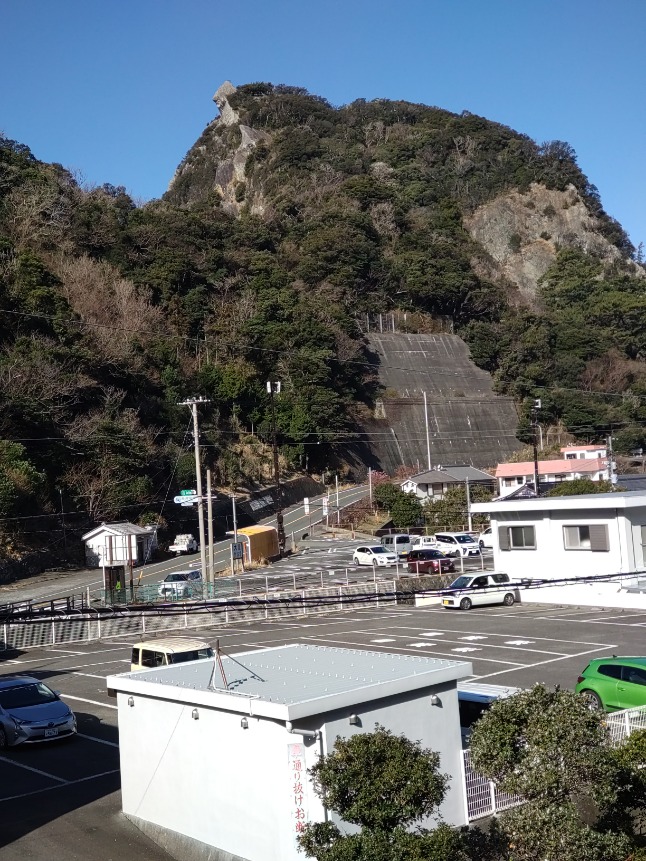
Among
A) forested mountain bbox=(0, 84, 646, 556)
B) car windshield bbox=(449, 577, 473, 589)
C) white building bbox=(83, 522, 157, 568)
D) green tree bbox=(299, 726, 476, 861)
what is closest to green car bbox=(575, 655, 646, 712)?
green tree bbox=(299, 726, 476, 861)

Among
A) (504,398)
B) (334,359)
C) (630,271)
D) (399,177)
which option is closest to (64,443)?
(334,359)

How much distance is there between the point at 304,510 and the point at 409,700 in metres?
55.1

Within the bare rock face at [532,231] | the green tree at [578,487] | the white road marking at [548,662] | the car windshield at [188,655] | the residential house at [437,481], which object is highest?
the bare rock face at [532,231]

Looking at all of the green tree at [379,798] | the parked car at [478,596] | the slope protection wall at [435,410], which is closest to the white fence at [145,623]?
the parked car at [478,596]

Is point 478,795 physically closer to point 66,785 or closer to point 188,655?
point 66,785

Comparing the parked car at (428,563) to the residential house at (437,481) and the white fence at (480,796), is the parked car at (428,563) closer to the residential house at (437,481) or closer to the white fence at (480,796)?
the residential house at (437,481)

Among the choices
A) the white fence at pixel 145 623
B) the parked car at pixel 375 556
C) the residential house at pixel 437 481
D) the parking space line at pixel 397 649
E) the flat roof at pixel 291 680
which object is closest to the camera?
the flat roof at pixel 291 680

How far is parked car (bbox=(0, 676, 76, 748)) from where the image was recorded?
15055 mm

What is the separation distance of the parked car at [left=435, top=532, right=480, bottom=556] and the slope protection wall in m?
32.7

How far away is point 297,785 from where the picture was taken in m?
9.00

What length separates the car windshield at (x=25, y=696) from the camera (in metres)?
15.6

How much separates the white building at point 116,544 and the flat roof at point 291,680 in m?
28.4

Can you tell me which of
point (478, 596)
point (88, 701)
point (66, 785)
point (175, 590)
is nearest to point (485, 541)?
point (478, 596)

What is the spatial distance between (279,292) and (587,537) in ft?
182
